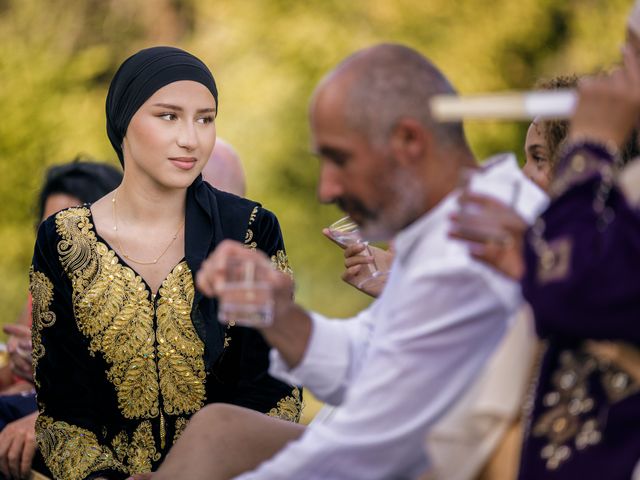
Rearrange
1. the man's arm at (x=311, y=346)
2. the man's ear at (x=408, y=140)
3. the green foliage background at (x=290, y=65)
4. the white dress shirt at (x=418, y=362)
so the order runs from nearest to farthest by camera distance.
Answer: the white dress shirt at (x=418, y=362) < the man's ear at (x=408, y=140) < the man's arm at (x=311, y=346) < the green foliage background at (x=290, y=65)

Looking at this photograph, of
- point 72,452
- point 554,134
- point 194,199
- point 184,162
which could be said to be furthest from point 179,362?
point 554,134

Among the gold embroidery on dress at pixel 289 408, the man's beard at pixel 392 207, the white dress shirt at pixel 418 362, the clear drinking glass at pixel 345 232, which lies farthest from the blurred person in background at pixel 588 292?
the gold embroidery on dress at pixel 289 408

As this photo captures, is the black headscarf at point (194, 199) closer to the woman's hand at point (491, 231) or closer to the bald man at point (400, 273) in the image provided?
the bald man at point (400, 273)

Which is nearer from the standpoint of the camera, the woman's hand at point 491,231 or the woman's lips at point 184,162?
the woman's hand at point 491,231

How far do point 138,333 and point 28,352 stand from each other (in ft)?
3.29

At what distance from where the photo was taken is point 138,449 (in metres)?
4.54

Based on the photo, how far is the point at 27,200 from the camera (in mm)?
12289

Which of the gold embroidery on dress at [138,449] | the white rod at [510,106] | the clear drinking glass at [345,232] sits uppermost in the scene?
the white rod at [510,106]

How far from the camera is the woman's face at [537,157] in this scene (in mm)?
4211

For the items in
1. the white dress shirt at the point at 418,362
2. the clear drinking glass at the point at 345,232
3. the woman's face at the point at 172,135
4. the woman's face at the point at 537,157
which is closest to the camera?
the white dress shirt at the point at 418,362

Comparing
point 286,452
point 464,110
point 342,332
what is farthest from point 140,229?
point 464,110

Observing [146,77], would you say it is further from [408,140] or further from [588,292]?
[588,292]

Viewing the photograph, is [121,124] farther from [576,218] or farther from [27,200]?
[27,200]

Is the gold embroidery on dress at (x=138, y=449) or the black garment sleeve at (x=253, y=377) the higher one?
the black garment sleeve at (x=253, y=377)
